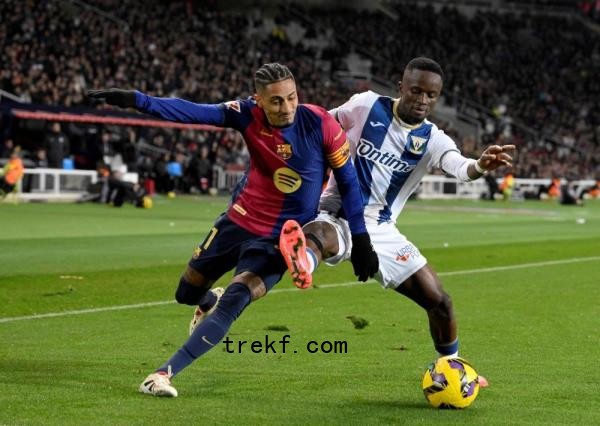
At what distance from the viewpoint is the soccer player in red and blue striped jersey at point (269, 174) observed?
748cm

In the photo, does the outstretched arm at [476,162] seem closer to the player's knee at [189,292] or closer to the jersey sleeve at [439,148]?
the jersey sleeve at [439,148]

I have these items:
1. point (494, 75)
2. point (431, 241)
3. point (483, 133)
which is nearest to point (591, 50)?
point (494, 75)

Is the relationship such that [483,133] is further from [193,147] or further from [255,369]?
[255,369]

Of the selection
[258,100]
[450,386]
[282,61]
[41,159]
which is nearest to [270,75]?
[258,100]

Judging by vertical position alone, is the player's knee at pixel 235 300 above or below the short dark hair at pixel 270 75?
below

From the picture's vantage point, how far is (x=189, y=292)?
8.61 metres

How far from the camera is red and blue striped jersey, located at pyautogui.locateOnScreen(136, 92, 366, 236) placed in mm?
7789

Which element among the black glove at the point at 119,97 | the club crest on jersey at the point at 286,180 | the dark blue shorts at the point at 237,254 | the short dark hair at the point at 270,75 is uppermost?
the short dark hair at the point at 270,75

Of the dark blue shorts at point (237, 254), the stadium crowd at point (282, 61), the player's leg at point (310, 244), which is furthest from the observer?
the stadium crowd at point (282, 61)

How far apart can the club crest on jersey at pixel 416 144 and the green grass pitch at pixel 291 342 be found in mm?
1540

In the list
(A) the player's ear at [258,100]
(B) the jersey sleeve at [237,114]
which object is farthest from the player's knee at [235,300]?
(A) the player's ear at [258,100]

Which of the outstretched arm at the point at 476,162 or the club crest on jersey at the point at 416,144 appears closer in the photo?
the outstretched arm at the point at 476,162

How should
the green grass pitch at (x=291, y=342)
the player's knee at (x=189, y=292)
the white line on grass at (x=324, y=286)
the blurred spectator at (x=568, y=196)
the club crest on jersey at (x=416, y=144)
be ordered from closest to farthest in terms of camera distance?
the green grass pitch at (x=291, y=342) → the club crest on jersey at (x=416, y=144) → the player's knee at (x=189, y=292) → the white line on grass at (x=324, y=286) → the blurred spectator at (x=568, y=196)

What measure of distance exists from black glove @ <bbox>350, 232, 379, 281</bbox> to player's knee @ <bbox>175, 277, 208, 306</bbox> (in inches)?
53.2
